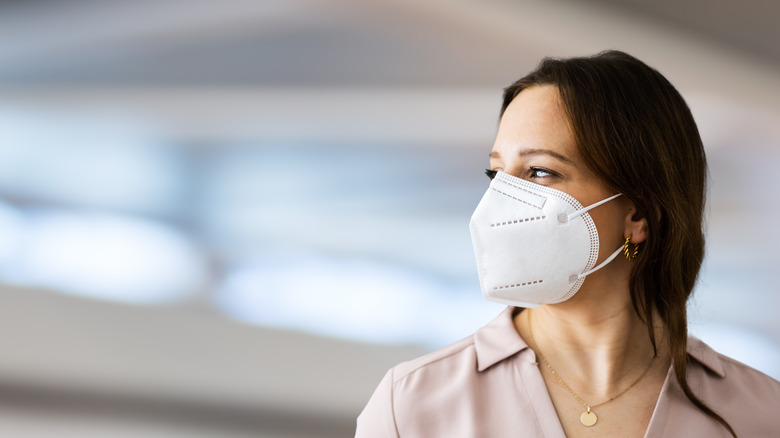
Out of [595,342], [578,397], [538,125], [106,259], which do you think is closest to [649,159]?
[538,125]

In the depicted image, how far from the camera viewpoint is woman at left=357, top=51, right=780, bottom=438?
4.94 ft

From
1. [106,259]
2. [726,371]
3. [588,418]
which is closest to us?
[588,418]

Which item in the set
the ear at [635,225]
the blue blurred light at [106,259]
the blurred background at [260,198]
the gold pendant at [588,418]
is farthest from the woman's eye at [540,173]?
the blue blurred light at [106,259]

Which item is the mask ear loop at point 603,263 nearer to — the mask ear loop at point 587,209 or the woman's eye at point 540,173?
the mask ear loop at point 587,209

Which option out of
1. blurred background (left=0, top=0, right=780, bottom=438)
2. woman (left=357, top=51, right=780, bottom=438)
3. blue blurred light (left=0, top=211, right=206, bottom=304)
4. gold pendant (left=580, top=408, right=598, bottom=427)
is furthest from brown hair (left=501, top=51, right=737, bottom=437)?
blue blurred light (left=0, top=211, right=206, bottom=304)

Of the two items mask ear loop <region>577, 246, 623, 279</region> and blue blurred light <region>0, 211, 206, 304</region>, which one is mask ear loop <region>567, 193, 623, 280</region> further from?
blue blurred light <region>0, 211, 206, 304</region>

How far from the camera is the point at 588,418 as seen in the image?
1.51 m

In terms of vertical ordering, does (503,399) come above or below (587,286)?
below

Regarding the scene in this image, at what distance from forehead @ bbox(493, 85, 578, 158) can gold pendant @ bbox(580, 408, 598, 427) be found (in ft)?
1.81

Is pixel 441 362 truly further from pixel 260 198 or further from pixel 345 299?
pixel 260 198

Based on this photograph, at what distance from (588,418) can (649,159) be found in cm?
57

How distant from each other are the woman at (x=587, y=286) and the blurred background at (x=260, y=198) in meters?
1.07

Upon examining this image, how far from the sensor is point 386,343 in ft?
8.70

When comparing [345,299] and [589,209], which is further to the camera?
[345,299]
